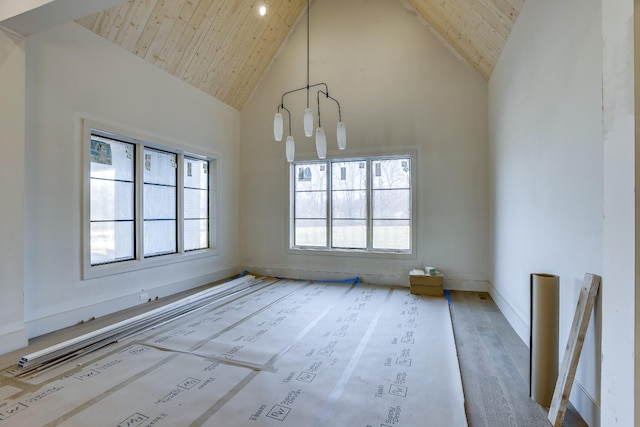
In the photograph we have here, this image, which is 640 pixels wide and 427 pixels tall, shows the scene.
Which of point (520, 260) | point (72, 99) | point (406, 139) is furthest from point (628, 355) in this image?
point (72, 99)

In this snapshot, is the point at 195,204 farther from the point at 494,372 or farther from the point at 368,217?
the point at 494,372

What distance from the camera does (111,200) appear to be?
357 centimetres

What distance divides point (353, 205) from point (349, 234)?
1.60 ft

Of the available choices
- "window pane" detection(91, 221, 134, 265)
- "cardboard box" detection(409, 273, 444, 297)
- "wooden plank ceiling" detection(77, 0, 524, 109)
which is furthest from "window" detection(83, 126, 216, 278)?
"cardboard box" detection(409, 273, 444, 297)

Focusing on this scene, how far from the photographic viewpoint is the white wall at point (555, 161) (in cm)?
164

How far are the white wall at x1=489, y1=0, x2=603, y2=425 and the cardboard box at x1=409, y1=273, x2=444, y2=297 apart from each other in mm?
770

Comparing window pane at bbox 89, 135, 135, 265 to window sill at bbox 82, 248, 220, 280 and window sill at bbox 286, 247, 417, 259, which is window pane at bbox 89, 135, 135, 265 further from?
window sill at bbox 286, 247, 417, 259

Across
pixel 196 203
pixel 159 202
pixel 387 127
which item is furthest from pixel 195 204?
pixel 387 127

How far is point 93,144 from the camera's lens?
338 cm

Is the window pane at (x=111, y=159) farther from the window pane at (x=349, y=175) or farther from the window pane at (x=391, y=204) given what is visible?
the window pane at (x=391, y=204)

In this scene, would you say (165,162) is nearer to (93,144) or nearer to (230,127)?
(93,144)

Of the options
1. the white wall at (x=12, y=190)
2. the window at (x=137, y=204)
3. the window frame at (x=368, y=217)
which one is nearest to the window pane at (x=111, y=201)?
the window at (x=137, y=204)

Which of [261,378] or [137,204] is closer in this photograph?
[261,378]

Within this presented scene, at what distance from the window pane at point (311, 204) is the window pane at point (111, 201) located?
2.50 metres
